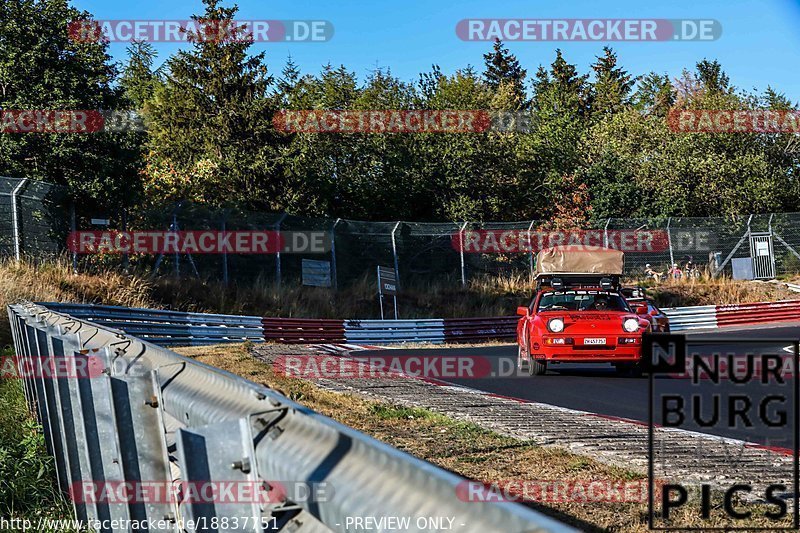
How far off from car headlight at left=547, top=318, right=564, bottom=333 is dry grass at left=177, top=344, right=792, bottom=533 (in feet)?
16.1

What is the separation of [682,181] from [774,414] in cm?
3600

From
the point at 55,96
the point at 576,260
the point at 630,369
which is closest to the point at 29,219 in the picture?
the point at 55,96

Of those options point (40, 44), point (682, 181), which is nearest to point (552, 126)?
point (682, 181)

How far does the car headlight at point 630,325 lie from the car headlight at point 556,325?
982 millimetres

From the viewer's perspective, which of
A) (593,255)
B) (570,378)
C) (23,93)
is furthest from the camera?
(23,93)

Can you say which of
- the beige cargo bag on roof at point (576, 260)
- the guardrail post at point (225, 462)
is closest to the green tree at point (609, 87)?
the beige cargo bag on roof at point (576, 260)

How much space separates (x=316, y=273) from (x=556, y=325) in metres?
15.7

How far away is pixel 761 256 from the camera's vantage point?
36469mm

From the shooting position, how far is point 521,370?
16.3 meters

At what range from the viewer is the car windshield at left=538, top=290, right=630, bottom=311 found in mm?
15481

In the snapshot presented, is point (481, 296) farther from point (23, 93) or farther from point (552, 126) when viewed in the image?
point (552, 126)

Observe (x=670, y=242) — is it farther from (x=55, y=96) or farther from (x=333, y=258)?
(x=55, y=96)

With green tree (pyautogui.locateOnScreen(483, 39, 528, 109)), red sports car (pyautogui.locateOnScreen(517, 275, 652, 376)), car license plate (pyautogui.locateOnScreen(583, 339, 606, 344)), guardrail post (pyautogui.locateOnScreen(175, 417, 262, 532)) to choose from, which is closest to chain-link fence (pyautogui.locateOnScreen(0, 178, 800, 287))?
red sports car (pyautogui.locateOnScreen(517, 275, 652, 376))
